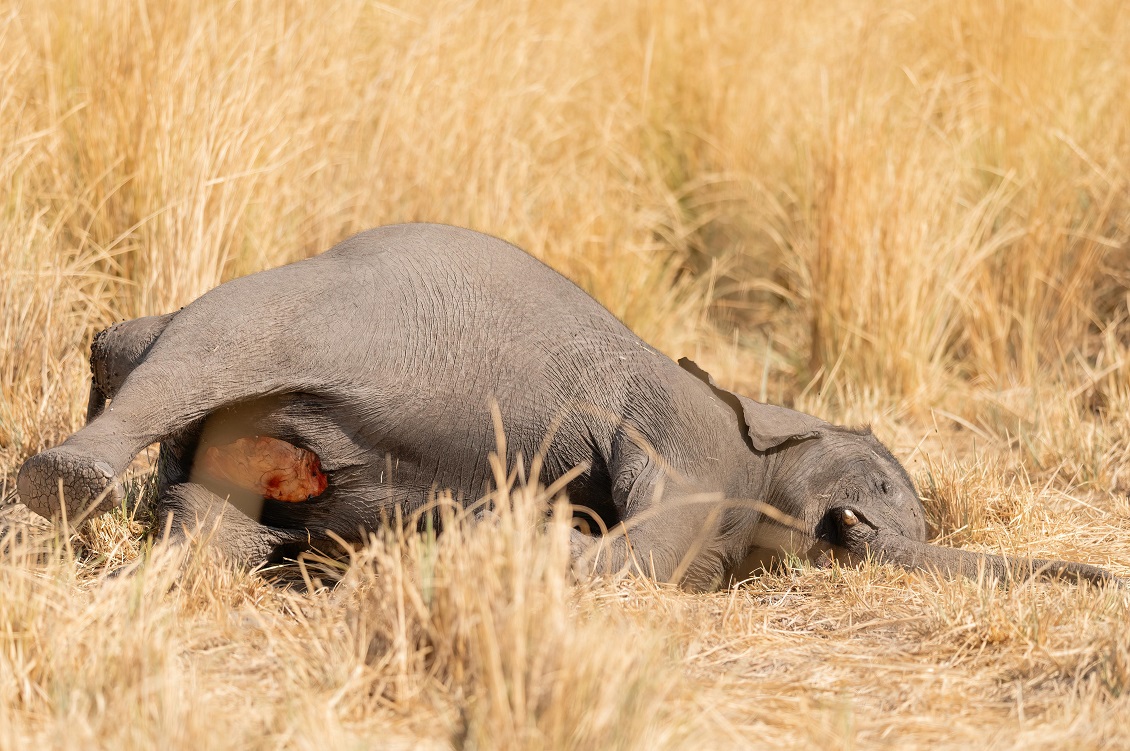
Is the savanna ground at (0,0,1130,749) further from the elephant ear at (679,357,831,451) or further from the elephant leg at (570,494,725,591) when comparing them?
the elephant ear at (679,357,831,451)

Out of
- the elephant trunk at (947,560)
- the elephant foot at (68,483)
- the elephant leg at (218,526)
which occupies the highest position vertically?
the elephant foot at (68,483)

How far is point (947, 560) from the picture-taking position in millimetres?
3344

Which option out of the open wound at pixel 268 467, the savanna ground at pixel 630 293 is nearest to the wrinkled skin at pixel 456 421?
the open wound at pixel 268 467

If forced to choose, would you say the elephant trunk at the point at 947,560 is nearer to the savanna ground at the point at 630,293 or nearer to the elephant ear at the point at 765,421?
the savanna ground at the point at 630,293

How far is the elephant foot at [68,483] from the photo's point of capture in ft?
9.05

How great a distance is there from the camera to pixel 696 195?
6.98 meters

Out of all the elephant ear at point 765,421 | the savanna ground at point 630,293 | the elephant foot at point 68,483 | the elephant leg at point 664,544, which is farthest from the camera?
the elephant ear at point 765,421

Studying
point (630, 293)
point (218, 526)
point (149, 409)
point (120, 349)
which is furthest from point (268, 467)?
point (630, 293)

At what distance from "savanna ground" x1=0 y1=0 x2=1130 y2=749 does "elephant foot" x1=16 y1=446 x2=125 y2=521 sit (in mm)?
141

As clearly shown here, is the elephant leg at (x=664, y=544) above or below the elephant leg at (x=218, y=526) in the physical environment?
above

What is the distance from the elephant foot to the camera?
276 centimetres

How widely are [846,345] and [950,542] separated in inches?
62.7

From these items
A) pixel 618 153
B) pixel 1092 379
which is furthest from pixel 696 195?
pixel 1092 379

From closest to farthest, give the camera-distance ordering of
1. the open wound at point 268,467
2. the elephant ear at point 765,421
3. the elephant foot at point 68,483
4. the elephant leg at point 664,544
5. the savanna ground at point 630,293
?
the savanna ground at point 630,293
the elephant foot at point 68,483
the elephant leg at point 664,544
the open wound at point 268,467
the elephant ear at point 765,421
